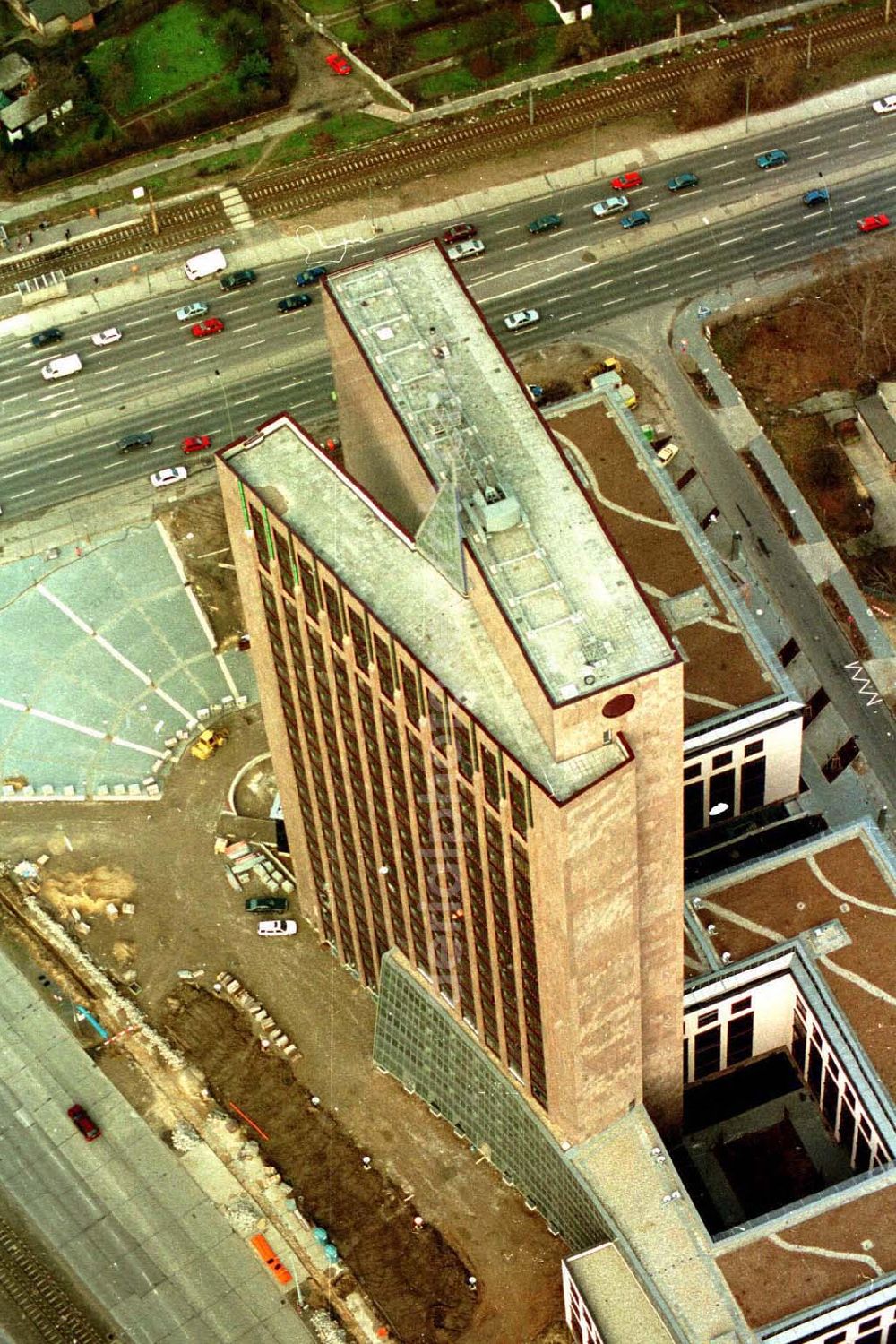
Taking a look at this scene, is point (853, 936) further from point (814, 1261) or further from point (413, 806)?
point (413, 806)

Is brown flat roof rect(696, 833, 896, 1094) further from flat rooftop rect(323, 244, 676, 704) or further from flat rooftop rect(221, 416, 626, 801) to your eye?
flat rooftop rect(323, 244, 676, 704)

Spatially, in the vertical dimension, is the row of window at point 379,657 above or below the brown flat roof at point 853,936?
above

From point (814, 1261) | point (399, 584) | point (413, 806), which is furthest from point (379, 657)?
point (814, 1261)

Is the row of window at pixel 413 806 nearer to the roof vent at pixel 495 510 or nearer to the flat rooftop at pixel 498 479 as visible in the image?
the flat rooftop at pixel 498 479

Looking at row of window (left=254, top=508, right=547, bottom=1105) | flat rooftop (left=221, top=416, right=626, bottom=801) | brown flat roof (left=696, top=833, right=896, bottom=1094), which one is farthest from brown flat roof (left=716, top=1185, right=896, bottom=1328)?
flat rooftop (left=221, top=416, right=626, bottom=801)

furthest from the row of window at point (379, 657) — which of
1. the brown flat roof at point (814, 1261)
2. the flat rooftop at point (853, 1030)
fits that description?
the brown flat roof at point (814, 1261)

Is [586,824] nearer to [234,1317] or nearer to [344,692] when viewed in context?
[344,692]
